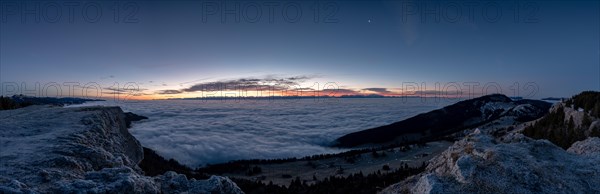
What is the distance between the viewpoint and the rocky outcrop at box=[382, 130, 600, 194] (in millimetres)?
6629

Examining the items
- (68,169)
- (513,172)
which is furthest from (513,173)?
(68,169)

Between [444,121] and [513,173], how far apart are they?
95414mm

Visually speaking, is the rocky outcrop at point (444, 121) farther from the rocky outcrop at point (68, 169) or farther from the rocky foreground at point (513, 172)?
the rocky outcrop at point (68, 169)

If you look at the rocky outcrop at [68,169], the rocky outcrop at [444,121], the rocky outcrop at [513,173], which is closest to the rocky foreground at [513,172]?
the rocky outcrop at [513,173]

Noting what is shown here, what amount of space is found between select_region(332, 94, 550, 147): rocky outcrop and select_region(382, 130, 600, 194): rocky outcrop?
66.2 m

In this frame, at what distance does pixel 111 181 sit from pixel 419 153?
33.0m

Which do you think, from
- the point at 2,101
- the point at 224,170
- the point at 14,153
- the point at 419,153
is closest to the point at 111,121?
the point at 14,153

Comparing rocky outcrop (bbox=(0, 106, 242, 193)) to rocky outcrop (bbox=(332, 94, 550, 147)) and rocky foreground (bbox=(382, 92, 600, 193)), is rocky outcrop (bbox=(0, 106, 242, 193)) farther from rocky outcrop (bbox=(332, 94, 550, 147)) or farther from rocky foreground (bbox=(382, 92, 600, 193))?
rocky outcrop (bbox=(332, 94, 550, 147))

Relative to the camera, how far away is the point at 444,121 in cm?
9412

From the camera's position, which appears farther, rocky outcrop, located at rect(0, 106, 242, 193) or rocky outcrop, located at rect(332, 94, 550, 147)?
rocky outcrop, located at rect(332, 94, 550, 147)

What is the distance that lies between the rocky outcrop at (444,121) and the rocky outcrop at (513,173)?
217 feet

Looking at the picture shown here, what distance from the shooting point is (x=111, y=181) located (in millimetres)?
6441

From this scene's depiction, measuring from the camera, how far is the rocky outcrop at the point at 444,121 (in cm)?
8014

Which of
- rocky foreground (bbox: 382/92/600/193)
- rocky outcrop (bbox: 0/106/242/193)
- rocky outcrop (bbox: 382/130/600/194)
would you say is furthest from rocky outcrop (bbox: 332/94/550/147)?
rocky outcrop (bbox: 0/106/242/193)
